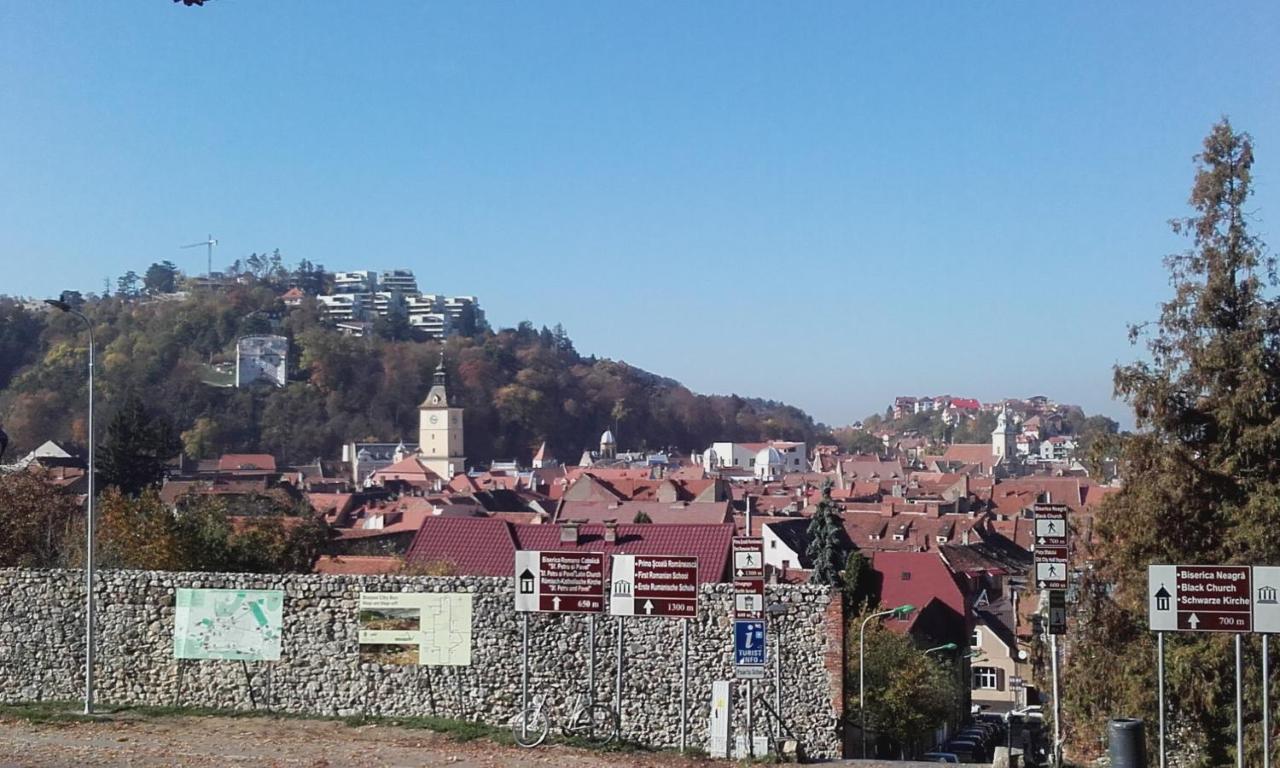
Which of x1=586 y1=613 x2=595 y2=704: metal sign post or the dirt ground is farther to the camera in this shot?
x1=586 y1=613 x2=595 y2=704: metal sign post

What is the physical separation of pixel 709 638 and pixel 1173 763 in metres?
6.96

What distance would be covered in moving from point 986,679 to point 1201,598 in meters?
42.0

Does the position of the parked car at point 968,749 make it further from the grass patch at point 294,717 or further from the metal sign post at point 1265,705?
the grass patch at point 294,717

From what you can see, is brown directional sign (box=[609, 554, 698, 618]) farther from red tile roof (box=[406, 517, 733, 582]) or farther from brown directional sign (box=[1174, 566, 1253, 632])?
red tile roof (box=[406, 517, 733, 582])

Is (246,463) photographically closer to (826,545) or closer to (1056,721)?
(826,545)

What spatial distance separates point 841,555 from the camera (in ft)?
147

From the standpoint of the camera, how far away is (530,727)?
18.2m

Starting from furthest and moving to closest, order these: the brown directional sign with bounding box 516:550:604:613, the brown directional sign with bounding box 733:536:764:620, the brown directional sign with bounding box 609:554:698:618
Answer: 1. the brown directional sign with bounding box 733:536:764:620
2. the brown directional sign with bounding box 516:550:604:613
3. the brown directional sign with bounding box 609:554:698:618

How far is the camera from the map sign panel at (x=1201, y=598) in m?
14.6

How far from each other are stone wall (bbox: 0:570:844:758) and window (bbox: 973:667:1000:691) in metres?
37.8

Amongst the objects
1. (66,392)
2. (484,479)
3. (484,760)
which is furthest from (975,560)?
(66,392)

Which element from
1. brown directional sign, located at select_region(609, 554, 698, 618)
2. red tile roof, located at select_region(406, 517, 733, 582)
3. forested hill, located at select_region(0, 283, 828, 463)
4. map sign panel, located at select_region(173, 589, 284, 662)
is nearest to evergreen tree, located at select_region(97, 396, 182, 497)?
red tile roof, located at select_region(406, 517, 733, 582)

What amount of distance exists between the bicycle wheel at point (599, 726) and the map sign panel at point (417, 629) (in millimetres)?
2220

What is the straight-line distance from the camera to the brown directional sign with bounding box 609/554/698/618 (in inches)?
663
